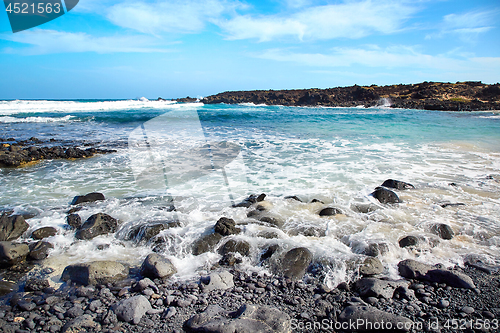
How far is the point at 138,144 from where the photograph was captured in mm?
11273

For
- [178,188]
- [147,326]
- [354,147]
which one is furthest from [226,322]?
[354,147]

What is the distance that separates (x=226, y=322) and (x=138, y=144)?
34.4 ft

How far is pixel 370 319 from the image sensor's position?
2143 mm

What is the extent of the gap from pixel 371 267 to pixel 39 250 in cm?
404

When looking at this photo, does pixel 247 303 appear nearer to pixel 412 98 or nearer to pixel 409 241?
pixel 409 241

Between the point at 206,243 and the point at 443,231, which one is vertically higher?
the point at 443,231

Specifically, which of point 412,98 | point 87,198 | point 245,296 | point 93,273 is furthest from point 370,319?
point 412,98

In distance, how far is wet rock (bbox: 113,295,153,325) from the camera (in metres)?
2.24

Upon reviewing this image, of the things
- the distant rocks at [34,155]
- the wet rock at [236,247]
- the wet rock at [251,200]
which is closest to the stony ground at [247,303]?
the wet rock at [236,247]

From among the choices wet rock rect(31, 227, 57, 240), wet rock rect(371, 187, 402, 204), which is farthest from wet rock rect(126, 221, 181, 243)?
wet rock rect(371, 187, 402, 204)

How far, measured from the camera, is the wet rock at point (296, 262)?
2.89 meters

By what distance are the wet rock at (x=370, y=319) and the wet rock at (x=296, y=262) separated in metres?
0.69

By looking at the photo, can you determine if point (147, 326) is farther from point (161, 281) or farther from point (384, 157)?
point (384, 157)

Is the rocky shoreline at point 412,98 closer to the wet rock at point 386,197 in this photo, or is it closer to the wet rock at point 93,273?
the wet rock at point 386,197
